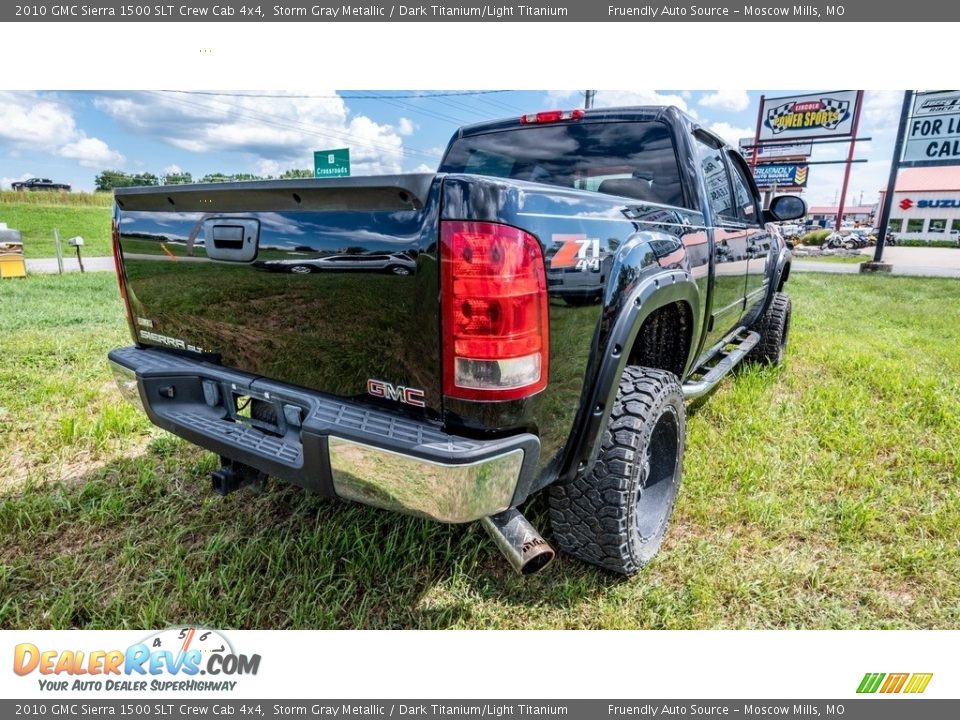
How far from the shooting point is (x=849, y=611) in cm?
219

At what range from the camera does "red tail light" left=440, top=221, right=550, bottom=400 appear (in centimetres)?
151

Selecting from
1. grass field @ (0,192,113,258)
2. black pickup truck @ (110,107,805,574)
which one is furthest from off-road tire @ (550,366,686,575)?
grass field @ (0,192,113,258)

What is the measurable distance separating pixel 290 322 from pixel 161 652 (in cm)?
121

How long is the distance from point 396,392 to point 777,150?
28.4 metres

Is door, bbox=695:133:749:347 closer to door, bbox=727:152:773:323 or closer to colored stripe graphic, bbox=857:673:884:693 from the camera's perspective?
door, bbox=727:152:773:323

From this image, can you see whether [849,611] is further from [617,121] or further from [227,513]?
[227,513]

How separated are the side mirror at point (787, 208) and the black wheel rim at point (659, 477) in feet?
9.00

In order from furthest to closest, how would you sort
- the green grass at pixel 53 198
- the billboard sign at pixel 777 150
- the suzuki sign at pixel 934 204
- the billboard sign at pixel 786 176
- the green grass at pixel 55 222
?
the suzuki sign at pixel 934 204 < the green grass at pixel 53 198 < the billboard sign at pixel 786 176 < the green grass at pixel 55 222 < the billboard sign at pixel 777 150

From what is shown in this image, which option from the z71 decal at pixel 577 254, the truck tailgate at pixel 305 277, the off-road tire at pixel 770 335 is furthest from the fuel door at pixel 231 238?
the off-road tire at pixel 770 335

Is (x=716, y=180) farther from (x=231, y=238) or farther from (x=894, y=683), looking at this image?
(x=231, y=238)

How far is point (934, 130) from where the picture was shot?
54.8ft

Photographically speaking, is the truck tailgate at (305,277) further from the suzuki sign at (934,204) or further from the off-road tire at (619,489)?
the suzuki sign at (934,204)

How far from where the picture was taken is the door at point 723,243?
3074mm

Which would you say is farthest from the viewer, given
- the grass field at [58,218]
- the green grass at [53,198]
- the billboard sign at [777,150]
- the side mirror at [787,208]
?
the green grass at [53,198]
